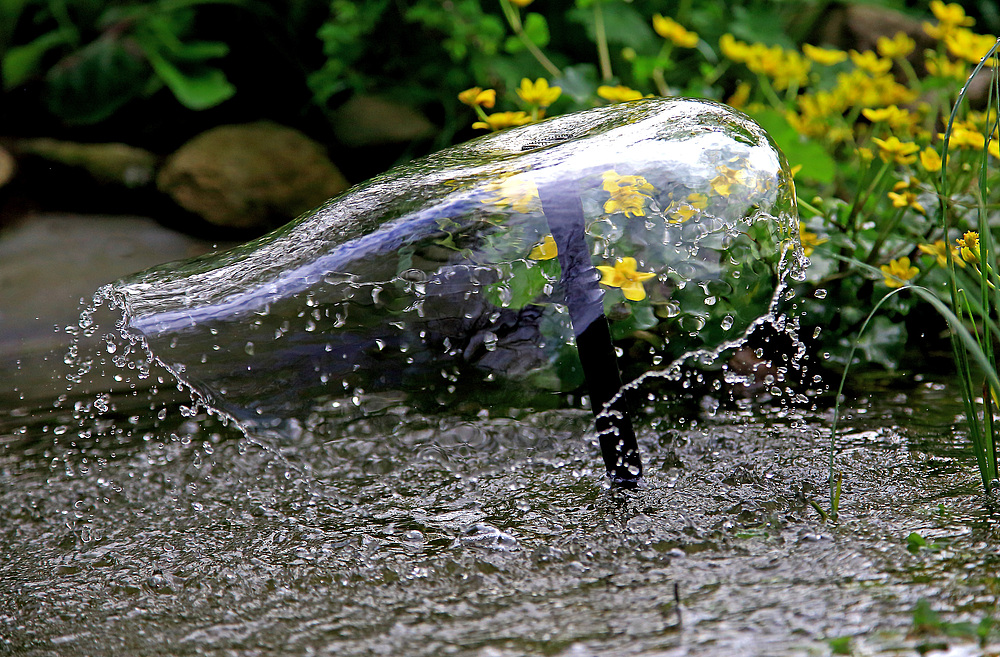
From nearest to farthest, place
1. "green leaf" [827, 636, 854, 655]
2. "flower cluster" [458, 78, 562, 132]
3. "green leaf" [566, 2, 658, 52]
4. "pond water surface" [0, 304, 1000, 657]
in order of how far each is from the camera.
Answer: "green leaf" [827, 636, 854, 655], "pond water surface" [0, 304, 1000, 657], "flower cluster" [458, 78, 562, 132], "green leaf" [566, 2, 658, 52]

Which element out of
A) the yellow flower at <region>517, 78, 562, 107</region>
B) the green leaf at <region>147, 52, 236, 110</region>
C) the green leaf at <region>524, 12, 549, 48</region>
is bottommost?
the yellow flower at <region>517, 78, 562, 107</region>

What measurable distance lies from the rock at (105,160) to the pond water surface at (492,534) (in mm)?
2099

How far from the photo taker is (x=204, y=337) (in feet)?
4.62

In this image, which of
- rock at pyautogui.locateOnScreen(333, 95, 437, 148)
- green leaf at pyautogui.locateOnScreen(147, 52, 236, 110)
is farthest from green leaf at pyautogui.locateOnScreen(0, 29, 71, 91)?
rock at pyautogui.locateOnScreen(333, 95, 437, 148)

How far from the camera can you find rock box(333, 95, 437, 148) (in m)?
4.00

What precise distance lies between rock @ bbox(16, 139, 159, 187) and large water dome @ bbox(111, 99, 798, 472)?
2.65 m

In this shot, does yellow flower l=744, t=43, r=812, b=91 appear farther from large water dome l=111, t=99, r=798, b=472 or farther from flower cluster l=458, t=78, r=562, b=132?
large water dome l=111, t=99, r=798, b=472

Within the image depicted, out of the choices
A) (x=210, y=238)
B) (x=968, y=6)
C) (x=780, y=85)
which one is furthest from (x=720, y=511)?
(x=968, y=6)

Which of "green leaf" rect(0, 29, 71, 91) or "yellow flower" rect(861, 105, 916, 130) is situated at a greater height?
"green leaf" rect(0, 29, 71, 91)

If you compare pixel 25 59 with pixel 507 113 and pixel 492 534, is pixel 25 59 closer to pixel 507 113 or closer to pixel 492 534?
pixel 507 113

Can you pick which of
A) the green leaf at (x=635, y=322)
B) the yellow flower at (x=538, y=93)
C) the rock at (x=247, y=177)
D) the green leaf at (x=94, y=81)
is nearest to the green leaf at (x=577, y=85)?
the yellow flower at (x=538, y=93)

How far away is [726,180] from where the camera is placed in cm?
137

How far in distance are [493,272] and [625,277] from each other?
21cm

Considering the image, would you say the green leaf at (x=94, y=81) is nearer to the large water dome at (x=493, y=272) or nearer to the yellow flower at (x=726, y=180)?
the large water dome at (x=493, y=272)
